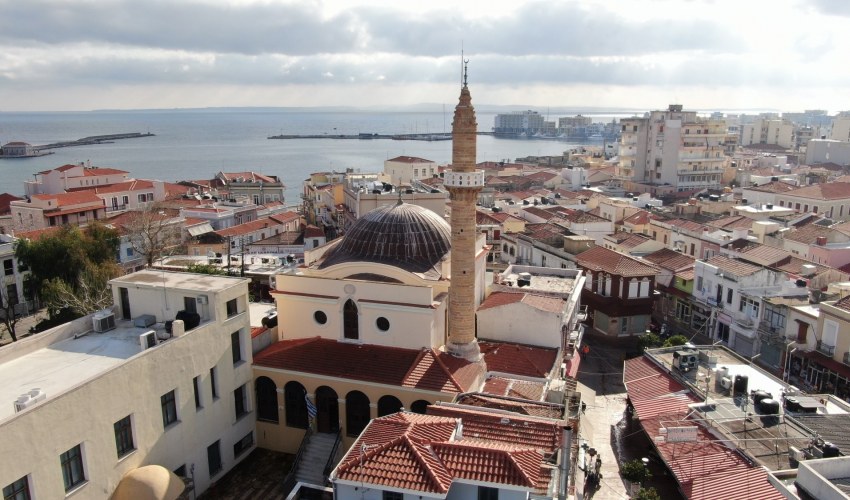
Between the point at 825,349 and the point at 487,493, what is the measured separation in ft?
69.7

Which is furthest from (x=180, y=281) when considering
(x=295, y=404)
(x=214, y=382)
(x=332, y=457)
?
(x=332, y=457)

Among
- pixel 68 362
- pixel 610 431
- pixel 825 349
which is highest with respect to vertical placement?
pixel 68 362

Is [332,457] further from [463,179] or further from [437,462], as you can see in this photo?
[463,179]

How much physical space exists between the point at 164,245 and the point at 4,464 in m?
32.7

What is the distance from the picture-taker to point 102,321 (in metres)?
21.2

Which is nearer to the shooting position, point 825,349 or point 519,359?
point 519,359

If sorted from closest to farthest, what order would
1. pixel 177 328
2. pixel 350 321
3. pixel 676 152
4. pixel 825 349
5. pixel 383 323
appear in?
pixel 177 328 < pixel 383 323 < pixel 350 321 < pixel 825 349 < pixel 676 152

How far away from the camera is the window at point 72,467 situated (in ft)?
52.4

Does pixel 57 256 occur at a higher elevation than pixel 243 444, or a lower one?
higher

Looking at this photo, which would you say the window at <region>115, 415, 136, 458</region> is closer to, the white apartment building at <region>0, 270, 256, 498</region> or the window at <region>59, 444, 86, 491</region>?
the white apartment building at <region>0, 270, 256, 498</region>

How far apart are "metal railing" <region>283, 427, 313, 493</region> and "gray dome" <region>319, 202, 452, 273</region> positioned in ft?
22.3

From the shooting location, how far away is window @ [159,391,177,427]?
19.2m

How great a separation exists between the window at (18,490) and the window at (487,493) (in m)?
10.6

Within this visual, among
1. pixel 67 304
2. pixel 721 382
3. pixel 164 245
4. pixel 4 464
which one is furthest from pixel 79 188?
pixel 721 382
